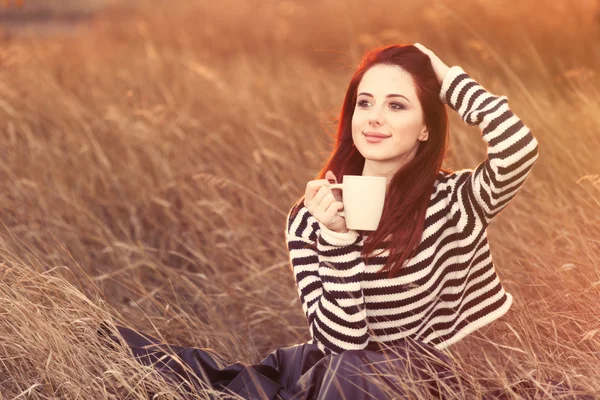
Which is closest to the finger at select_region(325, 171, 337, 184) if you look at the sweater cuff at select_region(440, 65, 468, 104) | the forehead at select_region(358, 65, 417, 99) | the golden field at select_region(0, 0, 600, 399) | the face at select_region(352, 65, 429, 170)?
the face at select_region(352, 65, 429, 170)

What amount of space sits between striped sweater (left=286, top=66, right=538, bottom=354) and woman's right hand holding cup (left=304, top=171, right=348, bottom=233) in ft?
0.10

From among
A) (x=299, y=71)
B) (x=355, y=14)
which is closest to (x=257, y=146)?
(x=299, y=71)

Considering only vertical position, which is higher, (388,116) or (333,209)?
(388,116)

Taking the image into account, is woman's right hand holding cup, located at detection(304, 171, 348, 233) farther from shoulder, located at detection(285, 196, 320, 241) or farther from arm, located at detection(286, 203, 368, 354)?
shoulder, located at detection(285, 196, 320, 241)

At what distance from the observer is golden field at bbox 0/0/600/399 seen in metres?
2.18

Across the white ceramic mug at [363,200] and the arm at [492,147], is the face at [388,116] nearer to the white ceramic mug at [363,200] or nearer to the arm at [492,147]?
the arm at [492,147]

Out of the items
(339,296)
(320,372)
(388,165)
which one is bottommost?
(320,372)

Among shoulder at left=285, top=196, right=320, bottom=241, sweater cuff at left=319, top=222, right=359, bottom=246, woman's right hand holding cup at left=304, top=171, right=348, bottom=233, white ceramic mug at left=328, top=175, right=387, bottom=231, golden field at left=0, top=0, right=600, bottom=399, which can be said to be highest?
white ceramic mug at left=328, top=175, right=387, bottom=231

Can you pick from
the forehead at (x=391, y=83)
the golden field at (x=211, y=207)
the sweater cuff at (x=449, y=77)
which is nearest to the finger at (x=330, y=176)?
the forehead at (x=391, y=83)

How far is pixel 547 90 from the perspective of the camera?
5.05 m

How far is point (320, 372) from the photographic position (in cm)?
204

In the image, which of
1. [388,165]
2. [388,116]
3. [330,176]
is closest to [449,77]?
[388,116]

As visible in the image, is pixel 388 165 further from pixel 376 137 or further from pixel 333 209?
pixel 333 209

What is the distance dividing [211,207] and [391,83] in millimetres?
1911
